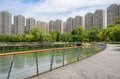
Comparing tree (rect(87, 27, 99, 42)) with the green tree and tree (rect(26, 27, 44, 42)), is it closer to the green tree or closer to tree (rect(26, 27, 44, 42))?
the green tree

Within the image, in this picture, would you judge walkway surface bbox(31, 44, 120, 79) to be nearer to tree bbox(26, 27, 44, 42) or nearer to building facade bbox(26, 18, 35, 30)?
tree bbox(26, 27, 44, 42)

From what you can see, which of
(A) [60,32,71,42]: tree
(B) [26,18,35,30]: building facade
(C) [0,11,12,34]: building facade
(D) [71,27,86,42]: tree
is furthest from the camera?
(B) [26,18,35,30]: building facade

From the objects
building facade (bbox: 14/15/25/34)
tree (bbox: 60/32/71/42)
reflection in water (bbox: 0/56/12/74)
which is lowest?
reflection in water (bbox: 0/56/12/74)

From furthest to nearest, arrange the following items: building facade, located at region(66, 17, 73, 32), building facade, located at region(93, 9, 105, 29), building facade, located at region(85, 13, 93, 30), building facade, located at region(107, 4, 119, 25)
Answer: building facade, located at region(66, 17, 73, 32), building facade, located at region(85, 13, 93, 30), building facade, located at region(93, 9, 105, 29), building facade, located at region(107, 4, 119, 25)

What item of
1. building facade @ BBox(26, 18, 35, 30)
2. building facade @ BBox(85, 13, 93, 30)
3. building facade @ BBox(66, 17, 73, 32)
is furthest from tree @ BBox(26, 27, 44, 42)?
building facade @ BBox(66, 17, 73, 32)

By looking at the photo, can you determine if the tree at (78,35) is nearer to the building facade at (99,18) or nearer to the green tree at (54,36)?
the green tree at (54,36)

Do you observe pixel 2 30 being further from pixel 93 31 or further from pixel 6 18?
pixel 93 31

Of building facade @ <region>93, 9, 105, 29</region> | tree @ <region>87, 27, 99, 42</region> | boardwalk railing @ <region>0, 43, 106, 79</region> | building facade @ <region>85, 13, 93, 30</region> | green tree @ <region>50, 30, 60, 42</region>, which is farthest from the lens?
building facade @ <region>85, 13, 93, 30</region>

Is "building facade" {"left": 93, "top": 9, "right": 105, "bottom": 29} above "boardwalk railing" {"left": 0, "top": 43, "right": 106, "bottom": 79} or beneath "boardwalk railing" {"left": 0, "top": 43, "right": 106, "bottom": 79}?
above

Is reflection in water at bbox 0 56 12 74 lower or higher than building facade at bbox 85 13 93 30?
lower

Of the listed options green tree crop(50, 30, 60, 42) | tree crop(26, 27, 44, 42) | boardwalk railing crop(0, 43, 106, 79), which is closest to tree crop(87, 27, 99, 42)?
green tree crop(50, 30, 60, 42)

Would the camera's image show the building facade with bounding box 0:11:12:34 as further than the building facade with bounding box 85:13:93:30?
No

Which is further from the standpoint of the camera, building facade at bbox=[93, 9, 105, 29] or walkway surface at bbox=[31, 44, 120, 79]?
building facade at bbox=[93, 9, 105, 29]

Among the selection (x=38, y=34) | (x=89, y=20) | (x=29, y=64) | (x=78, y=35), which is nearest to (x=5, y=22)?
(x=89, y=20)
